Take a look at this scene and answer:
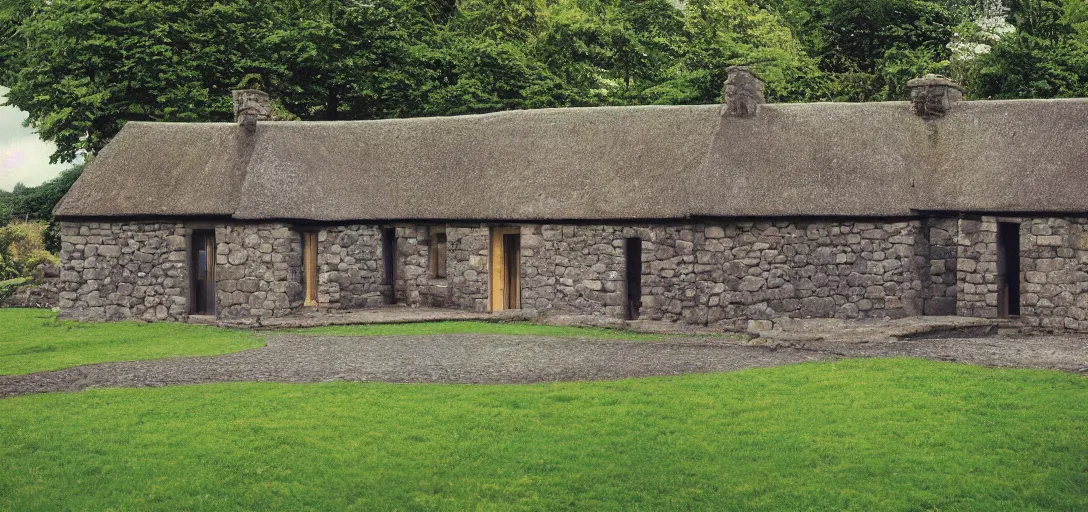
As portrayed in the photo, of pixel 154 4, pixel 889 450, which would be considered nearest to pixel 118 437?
pixel 889 450

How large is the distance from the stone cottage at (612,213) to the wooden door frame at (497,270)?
0.21 ft

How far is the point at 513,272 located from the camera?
Result: 2939 cm

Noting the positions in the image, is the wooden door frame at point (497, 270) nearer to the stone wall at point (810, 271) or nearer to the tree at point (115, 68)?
the stone wall at point (810, 271)

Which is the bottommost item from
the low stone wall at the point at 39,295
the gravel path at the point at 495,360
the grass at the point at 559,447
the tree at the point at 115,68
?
the grass at the point at 559,447

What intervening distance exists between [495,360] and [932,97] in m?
14.4

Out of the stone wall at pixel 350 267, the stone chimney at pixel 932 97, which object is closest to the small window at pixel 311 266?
the stone wall at pixel 350 267

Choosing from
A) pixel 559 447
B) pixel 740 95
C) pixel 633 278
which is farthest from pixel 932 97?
pixel 559 447

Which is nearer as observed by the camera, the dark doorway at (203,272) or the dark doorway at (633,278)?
the dark doorway at (633,278)

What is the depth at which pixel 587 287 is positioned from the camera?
1069 inches

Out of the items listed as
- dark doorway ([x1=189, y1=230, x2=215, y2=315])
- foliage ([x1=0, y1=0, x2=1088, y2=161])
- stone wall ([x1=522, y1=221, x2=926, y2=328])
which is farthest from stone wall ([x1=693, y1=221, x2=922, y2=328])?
foliage ([x1=0, y1=0, x2=1088, y2=161])

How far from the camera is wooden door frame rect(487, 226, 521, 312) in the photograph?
94.3 feet

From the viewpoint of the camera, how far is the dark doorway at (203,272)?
95.2ft

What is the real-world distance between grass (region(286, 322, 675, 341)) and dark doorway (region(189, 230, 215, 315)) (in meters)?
4.49

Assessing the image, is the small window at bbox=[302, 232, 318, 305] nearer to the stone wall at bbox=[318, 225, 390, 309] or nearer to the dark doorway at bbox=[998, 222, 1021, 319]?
the stone wall at bbox=[318, 225, 390, 309]
